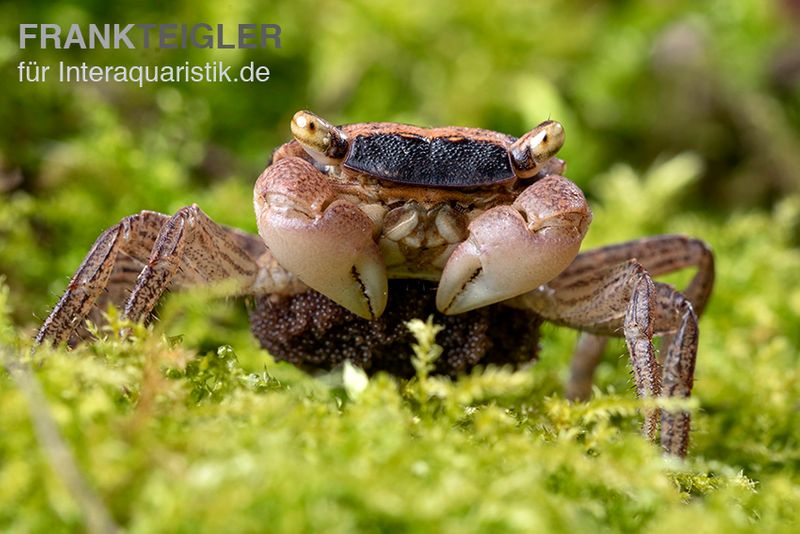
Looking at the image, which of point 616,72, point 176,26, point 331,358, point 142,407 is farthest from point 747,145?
point 142,407

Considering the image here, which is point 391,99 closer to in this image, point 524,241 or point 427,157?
point 427,157

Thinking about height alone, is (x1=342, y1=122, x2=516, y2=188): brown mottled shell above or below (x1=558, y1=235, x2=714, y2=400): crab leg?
above

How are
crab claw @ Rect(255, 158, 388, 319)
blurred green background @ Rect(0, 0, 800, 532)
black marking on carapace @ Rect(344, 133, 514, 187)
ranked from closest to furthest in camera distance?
blurred green background @ Rect(0, 0, 800, 532), crab claw @ Rect(255, 158, 388, 319), black marking on carapace @ Rect(344, 133, 514, 187)

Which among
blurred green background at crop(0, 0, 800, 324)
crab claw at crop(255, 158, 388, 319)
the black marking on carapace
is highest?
the black marking on carapace

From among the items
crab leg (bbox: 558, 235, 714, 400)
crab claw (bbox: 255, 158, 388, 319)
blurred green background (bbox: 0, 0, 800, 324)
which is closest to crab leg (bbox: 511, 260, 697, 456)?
crab leg (bbox: 558, 235, 714, 400)

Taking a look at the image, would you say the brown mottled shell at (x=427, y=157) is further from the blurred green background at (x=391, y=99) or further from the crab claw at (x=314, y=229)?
the blurred green background at (x=391, y=99)

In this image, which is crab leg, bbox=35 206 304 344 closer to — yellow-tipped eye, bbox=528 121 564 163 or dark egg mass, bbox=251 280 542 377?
dark egg mass, bbox=251 280 542 377

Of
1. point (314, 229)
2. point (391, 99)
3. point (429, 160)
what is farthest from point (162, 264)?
point (391, 99)
